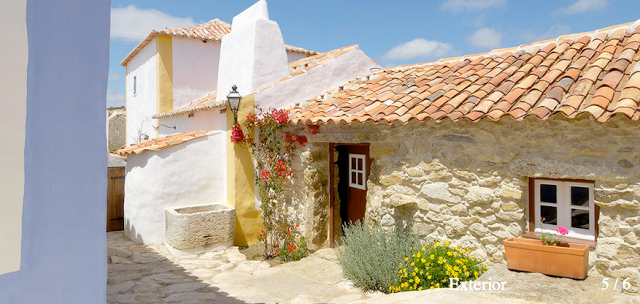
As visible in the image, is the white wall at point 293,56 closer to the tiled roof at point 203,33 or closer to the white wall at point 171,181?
the tiled roof at point 203,33

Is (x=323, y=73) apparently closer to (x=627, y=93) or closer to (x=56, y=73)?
(x=627, y=93)

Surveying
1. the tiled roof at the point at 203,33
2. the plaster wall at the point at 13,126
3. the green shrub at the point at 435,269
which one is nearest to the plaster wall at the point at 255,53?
the tiled roof at the point at 203,33

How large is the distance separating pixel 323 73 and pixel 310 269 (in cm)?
412

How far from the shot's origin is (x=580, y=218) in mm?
4953

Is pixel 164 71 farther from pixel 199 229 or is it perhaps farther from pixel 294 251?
pixel 294 251

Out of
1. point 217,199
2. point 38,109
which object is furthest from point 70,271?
point 217,199

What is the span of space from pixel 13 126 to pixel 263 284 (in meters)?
4.34

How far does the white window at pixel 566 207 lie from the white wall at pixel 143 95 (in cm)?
1062

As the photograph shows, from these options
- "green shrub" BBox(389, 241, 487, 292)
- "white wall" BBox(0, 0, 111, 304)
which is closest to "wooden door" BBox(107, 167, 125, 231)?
"green shrub" BBox(389, 241, 487, 292)

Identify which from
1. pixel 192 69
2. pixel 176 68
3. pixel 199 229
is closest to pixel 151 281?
pixel 199 229

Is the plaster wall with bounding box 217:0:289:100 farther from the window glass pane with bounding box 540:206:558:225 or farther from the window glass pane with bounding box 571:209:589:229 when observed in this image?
the window glass pane with bounding box 571:209:589:229

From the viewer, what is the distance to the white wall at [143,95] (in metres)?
12.6

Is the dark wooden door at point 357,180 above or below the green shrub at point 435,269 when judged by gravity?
above

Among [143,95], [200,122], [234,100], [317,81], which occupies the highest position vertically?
[143,95]
